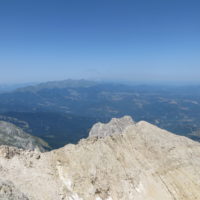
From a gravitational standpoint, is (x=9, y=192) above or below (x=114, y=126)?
above

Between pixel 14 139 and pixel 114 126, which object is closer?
pixel 114 126

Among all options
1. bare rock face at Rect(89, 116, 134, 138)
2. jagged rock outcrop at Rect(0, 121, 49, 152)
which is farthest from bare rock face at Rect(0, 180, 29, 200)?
jagged rock outcrop at Rect(0, 121, 49, 152)

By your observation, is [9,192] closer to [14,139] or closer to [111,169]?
[111,169]

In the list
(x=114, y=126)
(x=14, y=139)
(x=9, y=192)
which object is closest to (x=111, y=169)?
(x=9, y=192)

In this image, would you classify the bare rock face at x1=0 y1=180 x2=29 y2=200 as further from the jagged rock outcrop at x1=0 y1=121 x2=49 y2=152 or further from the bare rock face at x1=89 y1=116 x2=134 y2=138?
the jagged rock outcrop at x1=0 y1=121 x2=49 y2=152

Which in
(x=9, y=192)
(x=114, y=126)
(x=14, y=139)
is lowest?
(x=14, y=139)

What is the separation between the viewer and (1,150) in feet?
102

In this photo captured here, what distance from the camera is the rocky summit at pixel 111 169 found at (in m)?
28.5

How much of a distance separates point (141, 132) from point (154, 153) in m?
5.27

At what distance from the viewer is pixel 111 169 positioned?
113 ft

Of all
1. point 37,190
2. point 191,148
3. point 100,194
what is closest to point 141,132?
point 191,148

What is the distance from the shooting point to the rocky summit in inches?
1120

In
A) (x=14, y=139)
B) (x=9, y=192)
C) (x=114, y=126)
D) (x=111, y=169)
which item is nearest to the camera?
(x=9, y=192)

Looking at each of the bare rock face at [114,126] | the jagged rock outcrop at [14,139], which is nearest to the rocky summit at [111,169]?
the bare rock face at [114,126]
